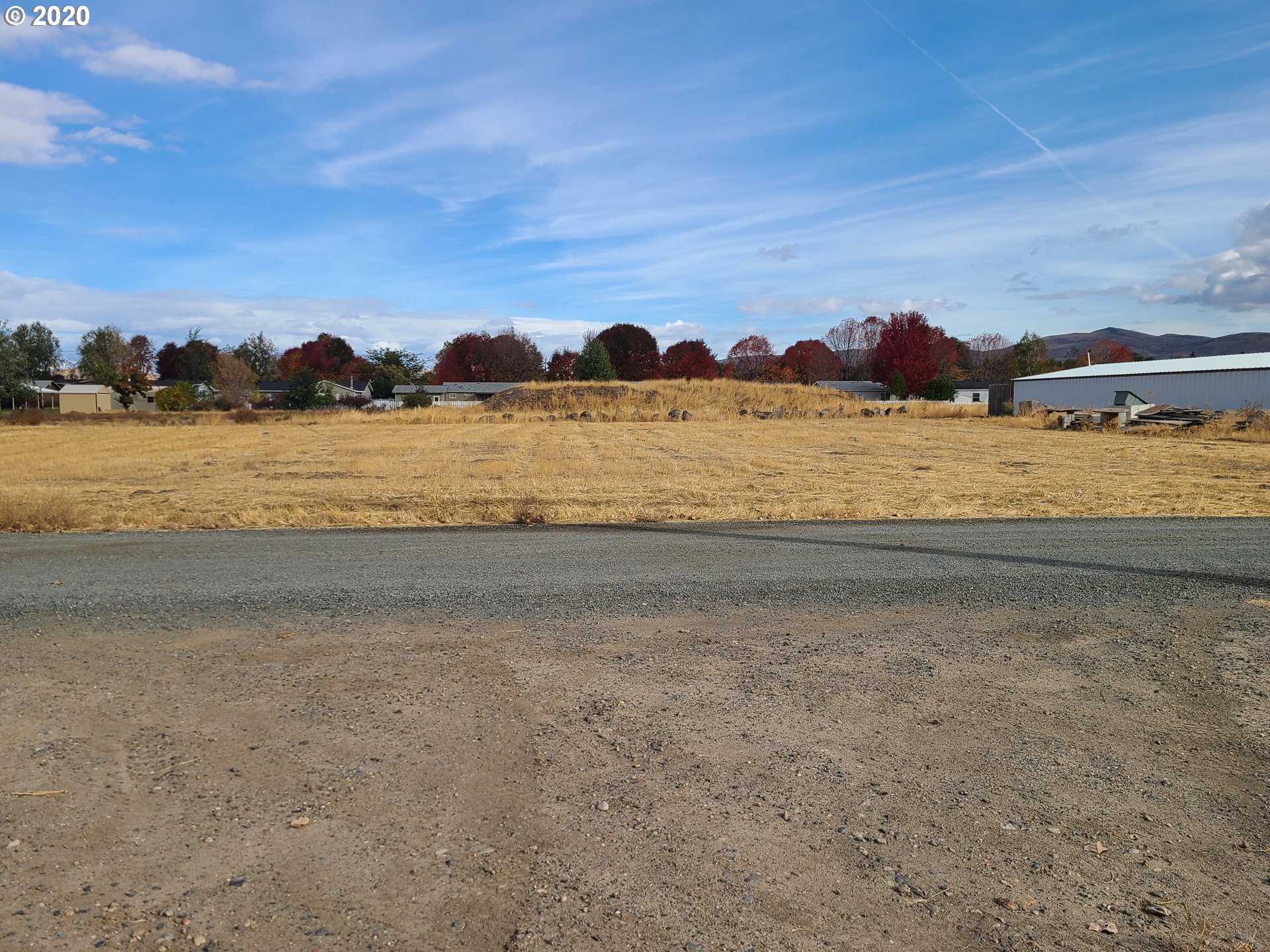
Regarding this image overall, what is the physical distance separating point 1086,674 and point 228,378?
87.8 meters

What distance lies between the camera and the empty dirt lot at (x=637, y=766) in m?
3.04

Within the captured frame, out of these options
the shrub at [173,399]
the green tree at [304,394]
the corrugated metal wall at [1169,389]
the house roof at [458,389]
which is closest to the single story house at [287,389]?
the green tree at [304,394]

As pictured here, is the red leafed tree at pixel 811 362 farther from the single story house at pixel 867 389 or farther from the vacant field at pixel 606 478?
the vacant field at pixel 606 478

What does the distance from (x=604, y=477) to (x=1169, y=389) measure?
128 ft

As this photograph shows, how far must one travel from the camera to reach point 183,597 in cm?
752

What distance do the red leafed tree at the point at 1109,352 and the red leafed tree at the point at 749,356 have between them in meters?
41.0

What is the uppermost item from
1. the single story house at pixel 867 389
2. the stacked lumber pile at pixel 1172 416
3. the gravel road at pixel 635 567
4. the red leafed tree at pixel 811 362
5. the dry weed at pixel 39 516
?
the red leafed tree at pixel 811 362

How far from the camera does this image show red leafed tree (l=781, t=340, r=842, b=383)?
113000 mm

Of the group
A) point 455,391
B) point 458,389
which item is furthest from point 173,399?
point 458,389

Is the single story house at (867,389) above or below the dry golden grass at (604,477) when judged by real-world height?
above

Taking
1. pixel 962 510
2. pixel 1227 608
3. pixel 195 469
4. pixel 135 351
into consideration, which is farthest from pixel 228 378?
pixel 1227 608

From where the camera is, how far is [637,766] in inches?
163

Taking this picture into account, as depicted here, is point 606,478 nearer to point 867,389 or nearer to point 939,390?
point 939,390

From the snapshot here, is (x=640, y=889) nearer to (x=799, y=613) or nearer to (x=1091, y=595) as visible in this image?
(x=799, y=613)
